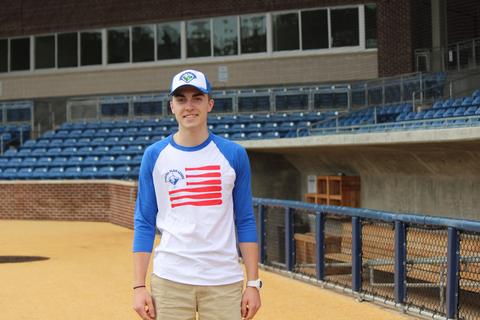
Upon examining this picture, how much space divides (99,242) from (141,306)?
12805mm

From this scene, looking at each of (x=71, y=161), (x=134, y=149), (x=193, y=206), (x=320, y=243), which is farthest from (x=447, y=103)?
(x=193, y=206)

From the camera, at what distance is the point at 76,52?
3200cm

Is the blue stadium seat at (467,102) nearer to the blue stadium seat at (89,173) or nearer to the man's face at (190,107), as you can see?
the blue stadium seat at (89,173)

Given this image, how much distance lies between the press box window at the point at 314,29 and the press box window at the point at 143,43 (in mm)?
6731

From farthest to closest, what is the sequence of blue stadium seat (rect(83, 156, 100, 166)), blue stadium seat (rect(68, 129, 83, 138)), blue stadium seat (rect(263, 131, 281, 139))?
blue stadium seat (rect(68, 129, 83, 138)), blue stadium seat (rect(83, 156, 100, 166)), blue stadium seat (rect(263, 131, 281, 139))

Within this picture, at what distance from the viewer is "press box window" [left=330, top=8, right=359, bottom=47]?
27281 millimetres

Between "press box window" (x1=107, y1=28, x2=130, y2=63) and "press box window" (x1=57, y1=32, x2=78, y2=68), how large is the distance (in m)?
1.82

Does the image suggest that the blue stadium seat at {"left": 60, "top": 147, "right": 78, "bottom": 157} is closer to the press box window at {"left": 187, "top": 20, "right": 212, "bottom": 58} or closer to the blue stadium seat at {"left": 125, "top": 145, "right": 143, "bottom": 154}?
the blue stadium seat at {"left": 125, "top": 145, "right": 143, "bottom": 154}

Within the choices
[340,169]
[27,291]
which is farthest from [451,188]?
[27,291]

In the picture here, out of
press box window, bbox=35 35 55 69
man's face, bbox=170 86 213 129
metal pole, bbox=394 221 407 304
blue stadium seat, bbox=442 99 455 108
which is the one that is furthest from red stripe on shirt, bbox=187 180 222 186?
press box window, bbox=35 35 55 69

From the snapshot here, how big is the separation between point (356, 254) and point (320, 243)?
100 centimetres

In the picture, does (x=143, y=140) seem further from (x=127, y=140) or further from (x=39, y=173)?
(x=39, y=173)

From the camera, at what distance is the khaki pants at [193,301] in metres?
3.52

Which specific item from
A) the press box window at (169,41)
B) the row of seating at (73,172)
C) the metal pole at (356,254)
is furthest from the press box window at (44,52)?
the metal pole at (356,254)
